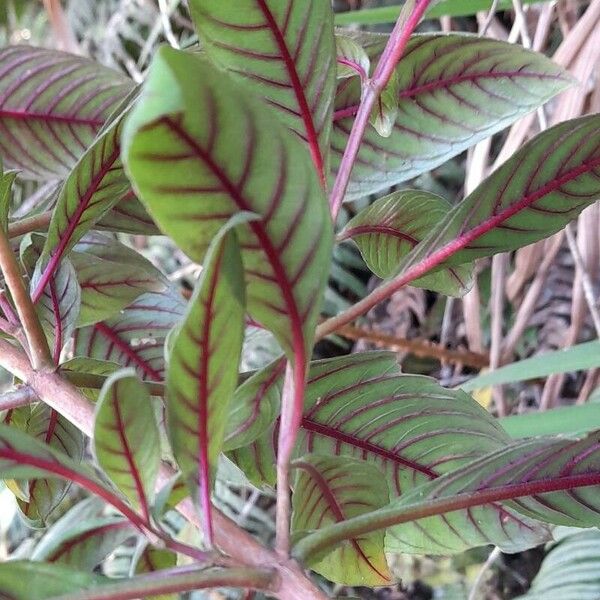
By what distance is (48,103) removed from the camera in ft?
1.95

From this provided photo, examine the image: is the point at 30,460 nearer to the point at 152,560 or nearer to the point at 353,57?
the point at 152,560

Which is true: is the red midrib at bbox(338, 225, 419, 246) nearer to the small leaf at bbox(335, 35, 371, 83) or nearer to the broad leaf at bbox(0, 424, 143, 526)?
the small leaf at bbox(335, 35, 371, 83)

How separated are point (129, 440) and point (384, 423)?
7.7 inches

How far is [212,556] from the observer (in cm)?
30

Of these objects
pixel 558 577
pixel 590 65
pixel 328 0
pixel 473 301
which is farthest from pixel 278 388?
pixel 473 301

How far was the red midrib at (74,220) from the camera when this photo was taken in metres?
0.41

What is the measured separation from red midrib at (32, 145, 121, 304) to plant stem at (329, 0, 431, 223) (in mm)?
135

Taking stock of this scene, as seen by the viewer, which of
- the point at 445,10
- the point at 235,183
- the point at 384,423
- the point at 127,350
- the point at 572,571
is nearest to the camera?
the point at 235,183

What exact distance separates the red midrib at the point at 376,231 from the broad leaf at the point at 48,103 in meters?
0.25

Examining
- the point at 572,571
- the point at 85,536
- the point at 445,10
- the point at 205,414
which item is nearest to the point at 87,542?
the point at 85,536

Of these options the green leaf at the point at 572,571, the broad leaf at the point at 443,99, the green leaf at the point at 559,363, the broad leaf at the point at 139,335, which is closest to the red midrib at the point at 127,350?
the broad leaf at the point at 139,335

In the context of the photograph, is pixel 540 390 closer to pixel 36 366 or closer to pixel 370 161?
pixel 370 161

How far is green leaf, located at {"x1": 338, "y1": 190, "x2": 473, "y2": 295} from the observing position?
0.48m

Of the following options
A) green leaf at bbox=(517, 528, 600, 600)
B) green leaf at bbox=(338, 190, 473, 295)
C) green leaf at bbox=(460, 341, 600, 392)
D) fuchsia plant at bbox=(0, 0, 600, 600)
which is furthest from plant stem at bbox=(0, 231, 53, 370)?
green leaf at bbox=(517, 528, 600, 600)
